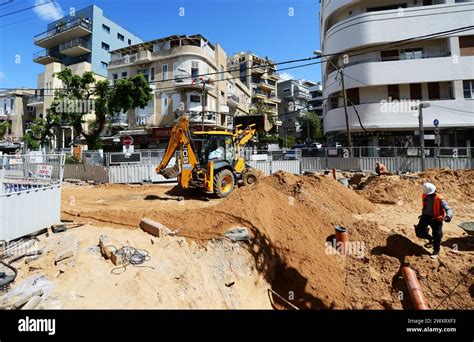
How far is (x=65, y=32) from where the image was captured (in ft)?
113

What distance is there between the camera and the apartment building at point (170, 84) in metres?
27.5

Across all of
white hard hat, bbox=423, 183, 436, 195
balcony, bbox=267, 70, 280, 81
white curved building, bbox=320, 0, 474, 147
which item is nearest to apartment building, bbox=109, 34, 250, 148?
white curved building, bbox=320, 0, 474, 147

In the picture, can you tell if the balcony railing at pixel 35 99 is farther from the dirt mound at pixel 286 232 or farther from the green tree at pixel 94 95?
the dirt mound at pixel 286 232

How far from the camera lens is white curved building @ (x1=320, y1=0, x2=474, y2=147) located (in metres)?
20.0

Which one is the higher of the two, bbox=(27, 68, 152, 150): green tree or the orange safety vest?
bbox=(27, 68, 152, 150): green tree

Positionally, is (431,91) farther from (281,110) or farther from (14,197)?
(281,110)

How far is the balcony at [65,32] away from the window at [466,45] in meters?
40.0

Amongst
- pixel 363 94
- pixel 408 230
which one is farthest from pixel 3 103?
pixel 408 230

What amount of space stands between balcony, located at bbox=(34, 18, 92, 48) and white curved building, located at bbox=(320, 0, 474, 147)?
3099cm

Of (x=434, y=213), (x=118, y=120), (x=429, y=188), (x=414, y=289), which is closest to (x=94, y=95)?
(x=118, y=120)

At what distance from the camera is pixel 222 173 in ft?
33.8

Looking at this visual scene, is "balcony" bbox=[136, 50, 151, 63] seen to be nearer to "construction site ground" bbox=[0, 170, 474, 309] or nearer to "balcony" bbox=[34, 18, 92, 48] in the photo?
"balcony" bbox=[34, 18, 92, 48]

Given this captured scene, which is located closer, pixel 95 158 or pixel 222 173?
pixel 222 173
